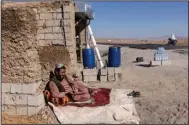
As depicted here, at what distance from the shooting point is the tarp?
6.52 m

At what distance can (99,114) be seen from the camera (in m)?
6.77

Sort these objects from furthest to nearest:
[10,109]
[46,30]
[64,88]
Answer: [46,30], [64,88], [10,109]

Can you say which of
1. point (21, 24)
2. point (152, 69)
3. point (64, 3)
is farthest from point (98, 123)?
point (152, 69)

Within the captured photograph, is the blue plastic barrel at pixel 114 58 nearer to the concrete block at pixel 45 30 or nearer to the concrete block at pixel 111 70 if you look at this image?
the concrete block at pixel 111 70

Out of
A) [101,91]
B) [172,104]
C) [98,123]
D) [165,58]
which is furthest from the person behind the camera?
[165,58]

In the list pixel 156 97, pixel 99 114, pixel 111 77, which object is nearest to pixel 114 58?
pixel 111 77

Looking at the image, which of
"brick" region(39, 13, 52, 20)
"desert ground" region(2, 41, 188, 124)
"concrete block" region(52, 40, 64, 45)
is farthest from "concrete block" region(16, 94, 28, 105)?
"brick" region(39, 13, 52, 20)

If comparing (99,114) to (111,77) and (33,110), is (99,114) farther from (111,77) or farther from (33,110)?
(111,77)

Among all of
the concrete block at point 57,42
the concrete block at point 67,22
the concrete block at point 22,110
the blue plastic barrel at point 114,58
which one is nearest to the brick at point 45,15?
the concrete block at point 67,22

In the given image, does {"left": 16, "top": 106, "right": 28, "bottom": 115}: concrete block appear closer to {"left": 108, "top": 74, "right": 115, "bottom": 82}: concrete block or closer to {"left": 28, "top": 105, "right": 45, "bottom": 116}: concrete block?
{"left": 28, "top": 105, "right": 45, "bottom": 116}: concrete block

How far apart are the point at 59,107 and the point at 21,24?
5.66 feet

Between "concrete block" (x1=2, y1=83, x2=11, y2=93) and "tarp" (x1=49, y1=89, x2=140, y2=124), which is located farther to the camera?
"concrete block" (x1=2, y1=83, x2=11, y2=93)

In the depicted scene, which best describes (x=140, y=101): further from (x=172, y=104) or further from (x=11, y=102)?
(x=11, y=102)

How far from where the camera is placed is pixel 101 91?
8.24 m
